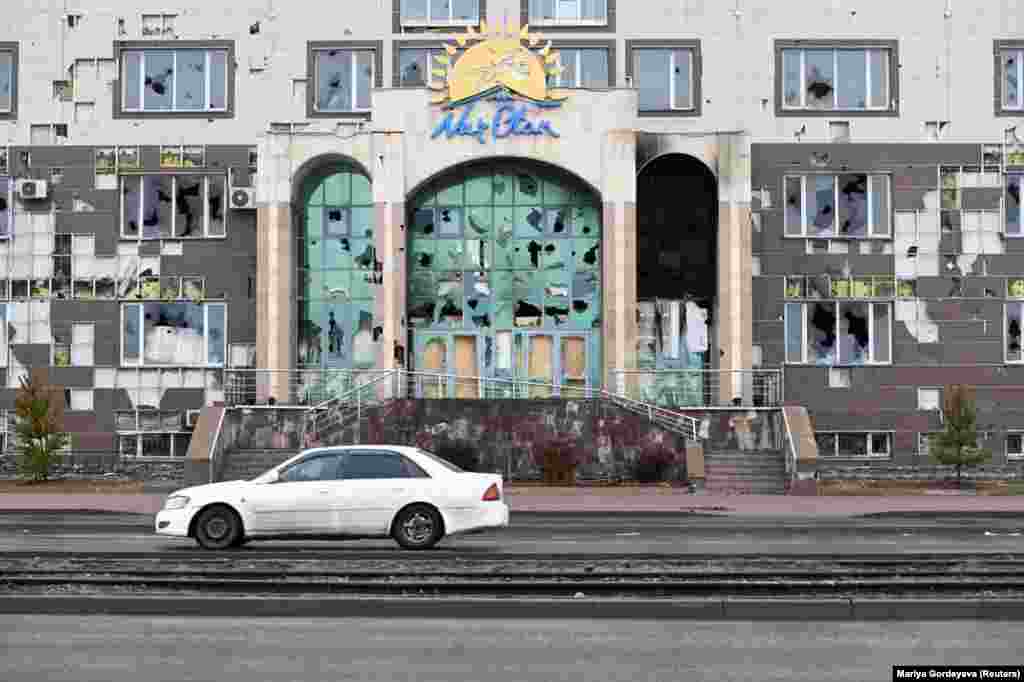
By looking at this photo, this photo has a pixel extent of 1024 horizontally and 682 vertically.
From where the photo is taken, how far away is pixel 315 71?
4534cm

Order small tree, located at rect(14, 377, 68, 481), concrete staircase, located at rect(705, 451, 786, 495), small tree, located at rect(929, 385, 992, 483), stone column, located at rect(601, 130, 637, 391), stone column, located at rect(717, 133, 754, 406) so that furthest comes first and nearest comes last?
stone column, located at rect(717, 133, 754, 406), stone column, located at rect(601, 130, 637, 391), small tree, located at rect(14, 377, 68, 481), small tree, located at rect(929, 385, 992, 483), concrete staircase, located at rect(705, 451, 786, 495)

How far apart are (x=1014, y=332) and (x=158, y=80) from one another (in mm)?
24760

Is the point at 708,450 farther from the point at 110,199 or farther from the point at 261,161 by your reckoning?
the point at 110,199

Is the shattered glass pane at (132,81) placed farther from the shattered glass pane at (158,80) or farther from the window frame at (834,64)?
the window frame at (834,64)

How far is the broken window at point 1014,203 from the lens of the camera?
1762 inches

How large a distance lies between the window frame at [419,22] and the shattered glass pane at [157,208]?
25.2ft

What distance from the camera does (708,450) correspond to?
130 feet

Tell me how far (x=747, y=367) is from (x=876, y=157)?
7.19 metres

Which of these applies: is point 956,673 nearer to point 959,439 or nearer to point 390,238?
point 959,439

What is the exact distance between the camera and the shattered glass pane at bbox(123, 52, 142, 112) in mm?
45531

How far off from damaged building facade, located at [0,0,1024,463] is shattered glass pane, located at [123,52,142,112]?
0.26 ft

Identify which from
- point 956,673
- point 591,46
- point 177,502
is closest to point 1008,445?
point 591,46

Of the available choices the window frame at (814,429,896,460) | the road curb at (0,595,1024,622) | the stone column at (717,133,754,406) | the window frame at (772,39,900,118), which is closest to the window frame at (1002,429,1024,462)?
the window frame at (814,429,896,460)

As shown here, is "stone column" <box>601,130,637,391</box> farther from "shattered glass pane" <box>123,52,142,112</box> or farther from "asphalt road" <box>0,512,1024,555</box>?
"shattered glass pane" <box>123,52,142,112</box>
